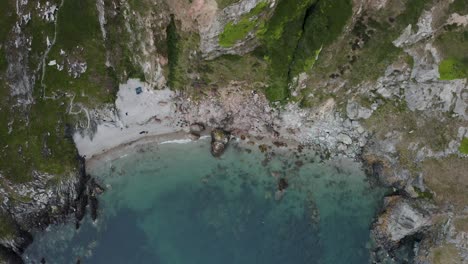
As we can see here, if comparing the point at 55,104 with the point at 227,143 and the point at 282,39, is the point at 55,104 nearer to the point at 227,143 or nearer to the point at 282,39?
the point at 227,143

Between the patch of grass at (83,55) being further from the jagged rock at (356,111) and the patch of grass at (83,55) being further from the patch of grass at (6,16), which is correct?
the jagged rock at (356,111)

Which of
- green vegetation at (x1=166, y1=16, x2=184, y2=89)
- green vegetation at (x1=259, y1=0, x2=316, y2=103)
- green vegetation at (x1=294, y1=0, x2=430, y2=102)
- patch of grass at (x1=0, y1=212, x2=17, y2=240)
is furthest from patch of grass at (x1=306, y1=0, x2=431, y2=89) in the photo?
patch of grass at (x1=0, y1=212, x2=17, y2=240)

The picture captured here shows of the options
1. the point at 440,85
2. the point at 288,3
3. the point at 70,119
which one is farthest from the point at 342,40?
the point at 70,119

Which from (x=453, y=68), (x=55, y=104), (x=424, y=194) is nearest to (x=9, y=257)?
(x=55, y=104)

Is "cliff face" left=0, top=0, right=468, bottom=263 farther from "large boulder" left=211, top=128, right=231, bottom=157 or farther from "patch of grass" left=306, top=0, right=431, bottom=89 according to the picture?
"large boulder" left=211, top=128, right=231, bottom=157

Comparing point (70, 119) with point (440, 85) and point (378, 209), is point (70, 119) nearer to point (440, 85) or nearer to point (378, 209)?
point (378, 209)

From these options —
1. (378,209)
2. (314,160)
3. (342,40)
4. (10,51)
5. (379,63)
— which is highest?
(10,51)
